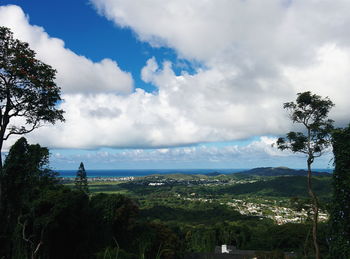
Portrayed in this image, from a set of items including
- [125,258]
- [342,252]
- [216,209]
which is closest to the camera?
[125,258]

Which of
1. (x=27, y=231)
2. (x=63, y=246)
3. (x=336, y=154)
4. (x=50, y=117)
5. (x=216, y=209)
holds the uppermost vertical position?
(x=50, y=117)

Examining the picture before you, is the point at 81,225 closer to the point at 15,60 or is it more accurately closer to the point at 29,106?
the point at 29,106

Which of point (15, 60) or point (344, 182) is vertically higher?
point (15, 60)

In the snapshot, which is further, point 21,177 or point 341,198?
point 21,177

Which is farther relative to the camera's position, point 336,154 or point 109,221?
point 109,221

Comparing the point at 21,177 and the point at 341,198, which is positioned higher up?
the point at 21,177

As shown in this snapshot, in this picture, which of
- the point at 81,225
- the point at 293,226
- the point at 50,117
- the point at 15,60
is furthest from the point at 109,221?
the point at 293,226

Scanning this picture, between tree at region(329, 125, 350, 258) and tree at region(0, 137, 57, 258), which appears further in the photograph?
tree at region(0, 137, 57, 258)

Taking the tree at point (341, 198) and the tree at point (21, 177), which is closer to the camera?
the tree at point (341, 198)
